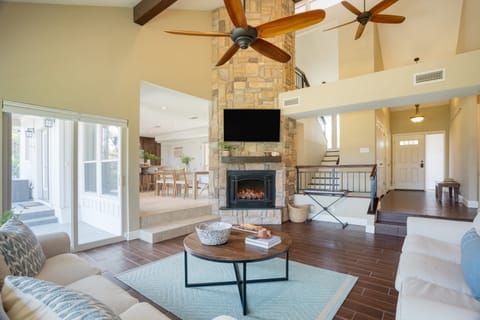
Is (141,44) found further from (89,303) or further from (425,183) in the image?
(425,183)

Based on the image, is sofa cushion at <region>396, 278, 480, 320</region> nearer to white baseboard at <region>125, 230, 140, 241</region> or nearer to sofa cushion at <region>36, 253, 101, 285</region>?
sofa cushion at <region>36, 253, 101, 285</region>

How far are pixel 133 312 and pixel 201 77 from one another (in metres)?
4.78

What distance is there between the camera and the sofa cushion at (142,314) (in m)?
1.20

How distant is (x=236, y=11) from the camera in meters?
2.31

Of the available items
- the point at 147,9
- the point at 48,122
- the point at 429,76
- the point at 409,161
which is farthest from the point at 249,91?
the point at 409,161

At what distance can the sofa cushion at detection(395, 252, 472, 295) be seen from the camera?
5.37 feet

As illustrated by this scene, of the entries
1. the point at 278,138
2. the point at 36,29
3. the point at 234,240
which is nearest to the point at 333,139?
the point at 278,138

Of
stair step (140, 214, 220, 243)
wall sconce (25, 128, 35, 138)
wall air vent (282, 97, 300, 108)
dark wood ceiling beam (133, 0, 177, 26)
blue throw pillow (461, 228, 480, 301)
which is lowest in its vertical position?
stair step (140, 214, 220, 243)

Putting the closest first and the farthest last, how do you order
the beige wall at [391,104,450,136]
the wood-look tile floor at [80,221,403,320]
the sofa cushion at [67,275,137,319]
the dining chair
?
the sofa cushion at [67,275,137,319] < the wood-look tile floor at [80,221,403,320] < the dining chair < the beige wall at [391,104,450,136]

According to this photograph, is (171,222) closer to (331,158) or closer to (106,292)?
(106,292)

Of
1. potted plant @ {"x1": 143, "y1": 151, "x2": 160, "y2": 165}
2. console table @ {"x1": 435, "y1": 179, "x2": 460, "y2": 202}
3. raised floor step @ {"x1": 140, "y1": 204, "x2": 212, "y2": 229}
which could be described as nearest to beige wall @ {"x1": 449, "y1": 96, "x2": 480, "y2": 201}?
console table @ {"x1": 435, "y1": 179, "x2": 460, "y2": 202}

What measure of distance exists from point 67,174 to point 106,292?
115 inches

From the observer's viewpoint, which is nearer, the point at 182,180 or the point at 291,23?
the point at 291,23

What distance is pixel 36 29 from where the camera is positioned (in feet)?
10.0
